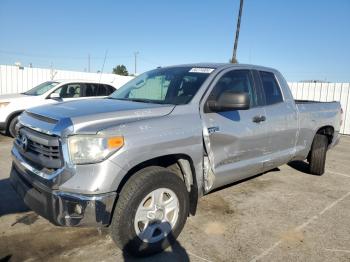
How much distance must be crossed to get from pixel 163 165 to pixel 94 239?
1.05m

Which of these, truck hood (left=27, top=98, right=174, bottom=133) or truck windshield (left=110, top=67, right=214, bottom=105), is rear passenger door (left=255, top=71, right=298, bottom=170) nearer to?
truck windshield (left=110, top=67, right=214, bottom=105)

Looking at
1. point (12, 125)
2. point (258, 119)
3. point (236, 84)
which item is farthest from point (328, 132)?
point (12, 125)

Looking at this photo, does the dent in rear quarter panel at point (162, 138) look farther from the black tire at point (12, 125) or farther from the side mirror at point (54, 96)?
the black tire at point (12, 125)

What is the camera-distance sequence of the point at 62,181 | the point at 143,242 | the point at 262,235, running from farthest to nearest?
1. the point at 262,235
2. the point at 143,242
3. the point at 62,181

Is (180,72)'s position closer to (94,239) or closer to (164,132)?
(164,132)

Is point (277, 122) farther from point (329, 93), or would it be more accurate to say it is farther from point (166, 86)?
point (329, 93)

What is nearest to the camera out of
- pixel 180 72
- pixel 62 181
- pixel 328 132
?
pixel 62 181

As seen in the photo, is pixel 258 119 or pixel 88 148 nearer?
pixel 88 148

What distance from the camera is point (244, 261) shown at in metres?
3.14

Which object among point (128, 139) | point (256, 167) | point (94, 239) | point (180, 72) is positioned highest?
point (180, 72)

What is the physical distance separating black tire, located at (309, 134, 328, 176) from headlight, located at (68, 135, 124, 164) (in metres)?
4.22

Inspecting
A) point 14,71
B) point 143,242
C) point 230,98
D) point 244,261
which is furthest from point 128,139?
point 14,71

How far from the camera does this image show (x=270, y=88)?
15.5ft

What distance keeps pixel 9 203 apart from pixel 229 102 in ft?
10.0
